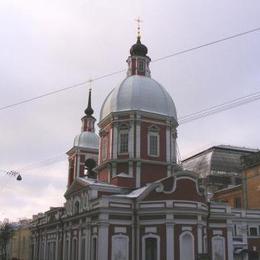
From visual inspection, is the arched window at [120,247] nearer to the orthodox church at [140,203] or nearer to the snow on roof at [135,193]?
the orthodox church at [140,203]

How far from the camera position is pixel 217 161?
245 feet

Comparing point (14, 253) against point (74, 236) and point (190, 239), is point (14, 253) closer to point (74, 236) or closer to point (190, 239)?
point (74, 236)

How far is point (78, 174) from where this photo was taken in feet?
197

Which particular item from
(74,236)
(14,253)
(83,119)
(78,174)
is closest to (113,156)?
(74,236)

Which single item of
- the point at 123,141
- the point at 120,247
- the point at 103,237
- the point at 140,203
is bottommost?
the point at 120,247

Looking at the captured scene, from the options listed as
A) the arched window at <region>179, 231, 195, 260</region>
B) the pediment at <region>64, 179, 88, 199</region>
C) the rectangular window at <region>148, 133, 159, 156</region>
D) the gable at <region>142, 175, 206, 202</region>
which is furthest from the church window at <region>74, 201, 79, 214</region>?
the arched window at <region>179, 231, 195, 260</region>

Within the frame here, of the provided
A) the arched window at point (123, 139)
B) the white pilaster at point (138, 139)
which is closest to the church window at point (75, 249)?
the arched window at point (123, 139)

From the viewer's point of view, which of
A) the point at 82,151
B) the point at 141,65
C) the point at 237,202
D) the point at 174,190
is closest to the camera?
the point at 174,190

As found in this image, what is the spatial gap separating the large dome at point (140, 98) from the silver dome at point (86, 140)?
12062mm

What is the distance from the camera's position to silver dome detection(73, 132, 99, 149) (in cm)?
6091

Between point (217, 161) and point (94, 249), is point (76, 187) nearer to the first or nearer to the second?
point (94, 249)

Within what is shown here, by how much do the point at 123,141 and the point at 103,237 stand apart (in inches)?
401

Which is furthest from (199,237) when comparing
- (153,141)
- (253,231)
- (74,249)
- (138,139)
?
(253,231)

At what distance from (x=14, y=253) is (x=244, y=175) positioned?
135ft
